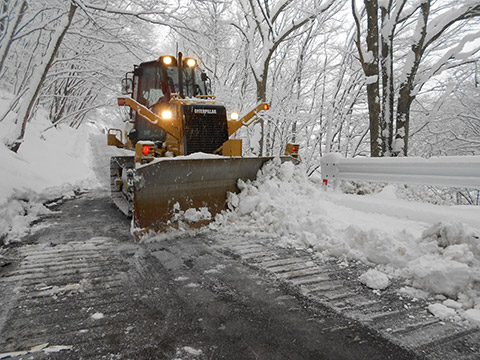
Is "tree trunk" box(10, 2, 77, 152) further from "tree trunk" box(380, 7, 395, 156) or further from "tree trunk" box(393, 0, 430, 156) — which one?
"tree trunk" box(393, 0, 430, 156)

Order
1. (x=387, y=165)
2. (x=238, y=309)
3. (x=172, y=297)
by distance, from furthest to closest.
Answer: (x=387, y=165) → (x=172, y=297) → (x=238, y=309)

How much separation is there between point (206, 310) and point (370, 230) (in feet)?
6.44

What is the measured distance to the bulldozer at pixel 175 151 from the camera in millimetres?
4227

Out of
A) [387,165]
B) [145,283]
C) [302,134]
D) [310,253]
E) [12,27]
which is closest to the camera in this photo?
[145,283]

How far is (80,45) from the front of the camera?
39.7 ft

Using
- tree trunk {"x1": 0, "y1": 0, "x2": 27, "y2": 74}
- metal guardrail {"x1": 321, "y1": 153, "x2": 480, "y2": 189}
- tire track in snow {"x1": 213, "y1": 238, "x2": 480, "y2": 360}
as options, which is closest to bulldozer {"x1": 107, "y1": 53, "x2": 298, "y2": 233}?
metal guardrail {"x1": 321, "y1": 153, "x2": 480, "y2": 189}

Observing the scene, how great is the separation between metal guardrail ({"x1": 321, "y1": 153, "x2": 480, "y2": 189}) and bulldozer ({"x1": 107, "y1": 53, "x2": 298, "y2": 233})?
0.83 metres

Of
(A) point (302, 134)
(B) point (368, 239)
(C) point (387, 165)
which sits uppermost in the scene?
(A) point (302, 134)

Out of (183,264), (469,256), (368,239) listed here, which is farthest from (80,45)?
(469,256)

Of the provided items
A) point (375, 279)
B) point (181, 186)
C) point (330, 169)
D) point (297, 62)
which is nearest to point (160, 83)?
point (181, 186)

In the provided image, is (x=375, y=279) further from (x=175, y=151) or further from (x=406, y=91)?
(x=406, y=91)

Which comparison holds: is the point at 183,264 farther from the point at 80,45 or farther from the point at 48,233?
the point at 80,45

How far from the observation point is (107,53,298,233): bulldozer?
4.23m

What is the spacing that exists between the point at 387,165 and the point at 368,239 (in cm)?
216
